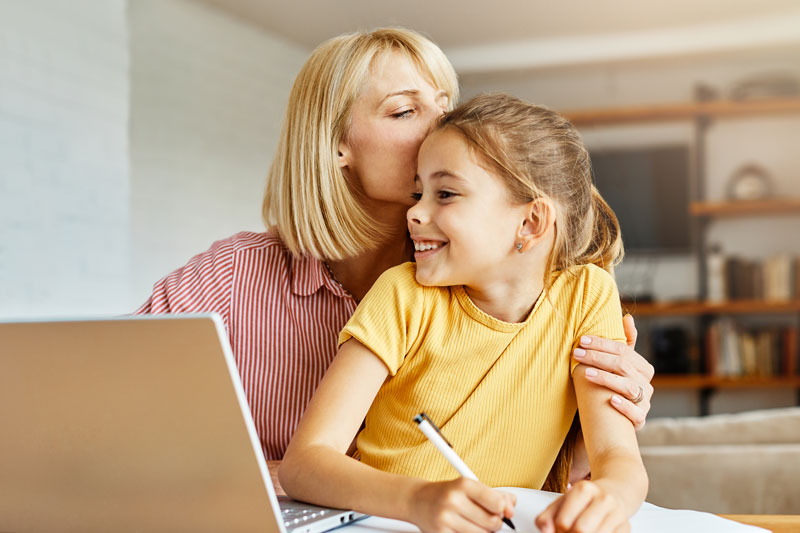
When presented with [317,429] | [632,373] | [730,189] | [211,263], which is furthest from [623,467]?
[730,189]

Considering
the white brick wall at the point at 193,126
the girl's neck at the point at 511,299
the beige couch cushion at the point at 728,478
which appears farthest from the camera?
the white brick wall at the point at 193,126

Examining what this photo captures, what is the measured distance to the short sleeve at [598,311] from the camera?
3.43 ft

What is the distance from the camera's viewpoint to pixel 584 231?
1.13 meters

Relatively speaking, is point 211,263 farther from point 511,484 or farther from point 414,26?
point 414,26

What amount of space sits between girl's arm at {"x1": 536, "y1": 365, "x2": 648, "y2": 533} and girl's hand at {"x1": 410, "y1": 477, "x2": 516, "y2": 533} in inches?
1.9

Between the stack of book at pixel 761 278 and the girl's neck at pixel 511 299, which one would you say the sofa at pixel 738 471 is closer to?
the girl's neck at pixel 511 299

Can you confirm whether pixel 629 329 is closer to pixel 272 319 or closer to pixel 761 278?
pixel 272 319

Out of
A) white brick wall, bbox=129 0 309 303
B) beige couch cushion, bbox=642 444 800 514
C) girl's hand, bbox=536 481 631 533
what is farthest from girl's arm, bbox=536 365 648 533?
white brick wall, bbox=129 0 309 303

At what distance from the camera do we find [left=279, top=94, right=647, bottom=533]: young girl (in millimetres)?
984

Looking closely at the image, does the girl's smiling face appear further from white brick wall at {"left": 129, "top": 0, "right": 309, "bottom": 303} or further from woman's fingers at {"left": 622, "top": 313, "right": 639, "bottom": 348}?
→ white brick wall at {"left": 129, "top": 0, "right": 309, "bottom": 303}

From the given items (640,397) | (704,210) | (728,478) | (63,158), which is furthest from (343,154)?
(704,210)

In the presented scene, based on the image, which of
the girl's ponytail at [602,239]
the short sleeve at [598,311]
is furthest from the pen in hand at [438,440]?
the girl's ponytail at [602,239]

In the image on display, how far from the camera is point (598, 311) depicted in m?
1.06

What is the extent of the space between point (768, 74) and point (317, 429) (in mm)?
5485
